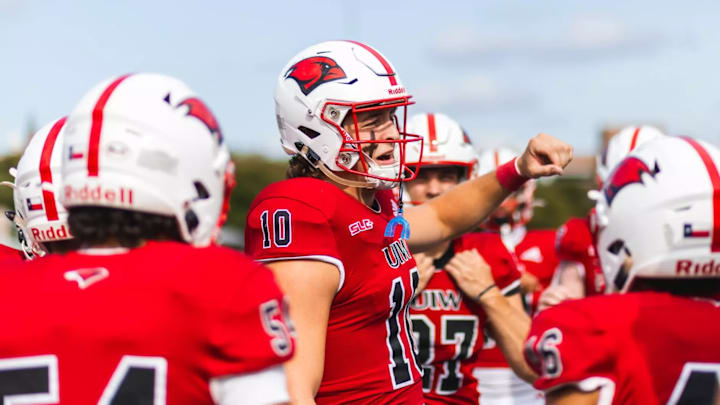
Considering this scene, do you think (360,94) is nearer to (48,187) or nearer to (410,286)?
(410,286)

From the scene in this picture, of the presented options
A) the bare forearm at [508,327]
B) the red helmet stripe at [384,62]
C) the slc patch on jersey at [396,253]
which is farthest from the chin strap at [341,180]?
the bare forearm at [508,327]

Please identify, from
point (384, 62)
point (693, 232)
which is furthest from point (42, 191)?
point (693, 232)

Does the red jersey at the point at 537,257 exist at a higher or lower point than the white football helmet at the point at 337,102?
lower

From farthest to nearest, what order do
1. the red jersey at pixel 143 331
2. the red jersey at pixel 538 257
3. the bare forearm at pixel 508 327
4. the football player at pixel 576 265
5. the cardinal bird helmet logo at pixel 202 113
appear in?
the red jersey at pixel 538 257 < the football player at pixel 576 265 < the bare forearm at pixel 508 327 < the cardinal bird helmet logo at pixel 202 113 < the red jersey at pixel 143 331

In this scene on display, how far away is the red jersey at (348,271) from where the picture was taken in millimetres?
3010

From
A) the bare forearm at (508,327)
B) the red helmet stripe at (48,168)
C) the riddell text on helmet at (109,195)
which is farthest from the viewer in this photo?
the bare forearm at (508,327)

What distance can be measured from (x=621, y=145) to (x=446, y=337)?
2.72 m

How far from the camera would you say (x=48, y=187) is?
300 cm

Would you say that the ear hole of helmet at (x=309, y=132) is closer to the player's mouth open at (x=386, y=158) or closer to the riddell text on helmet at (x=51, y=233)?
the player's mouth open at (x=386, y=158)

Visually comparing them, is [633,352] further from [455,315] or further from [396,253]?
[455,315]

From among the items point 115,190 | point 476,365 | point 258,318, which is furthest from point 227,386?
point 476,365

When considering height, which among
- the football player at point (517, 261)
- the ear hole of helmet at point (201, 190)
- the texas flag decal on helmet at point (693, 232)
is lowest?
the football player at point (517, 261)

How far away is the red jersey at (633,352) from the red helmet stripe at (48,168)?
166cm

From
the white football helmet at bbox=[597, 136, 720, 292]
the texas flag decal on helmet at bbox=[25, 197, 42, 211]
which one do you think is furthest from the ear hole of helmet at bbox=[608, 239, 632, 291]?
the texas flag decal on helmet at bbox=[25, 197, 42, 211]
